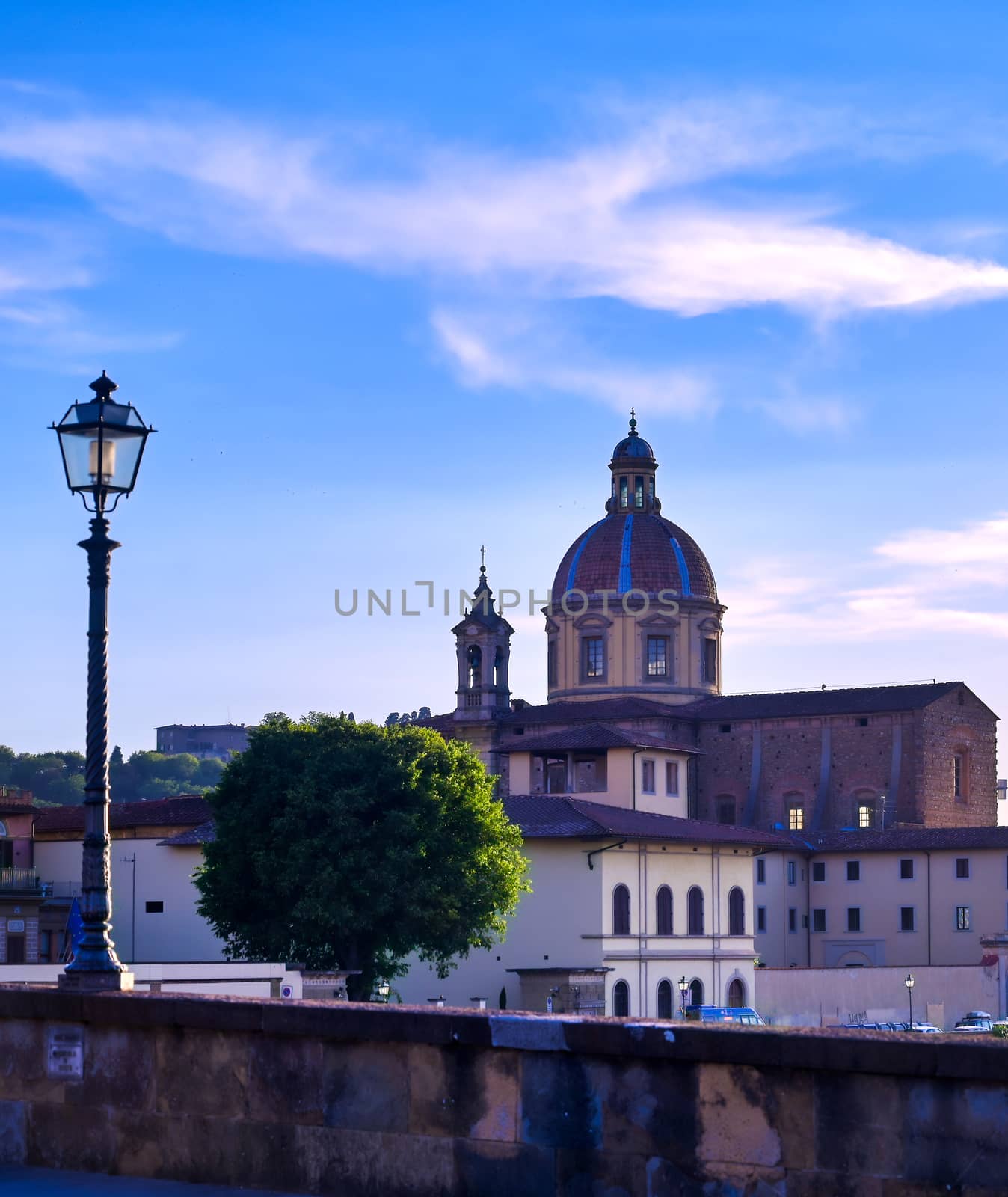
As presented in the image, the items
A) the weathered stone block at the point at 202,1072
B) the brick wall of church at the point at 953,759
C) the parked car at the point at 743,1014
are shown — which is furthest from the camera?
the brick wall of church at the point at 953,759

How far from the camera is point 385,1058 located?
1173 cm

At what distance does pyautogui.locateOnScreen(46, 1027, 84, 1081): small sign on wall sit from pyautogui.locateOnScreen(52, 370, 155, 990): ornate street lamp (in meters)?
0.33

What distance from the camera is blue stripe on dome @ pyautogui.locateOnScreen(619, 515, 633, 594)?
9788 cm

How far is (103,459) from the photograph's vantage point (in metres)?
13.8

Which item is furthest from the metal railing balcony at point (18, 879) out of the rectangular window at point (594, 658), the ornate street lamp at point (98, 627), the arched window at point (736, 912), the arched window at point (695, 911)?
the ornate street lamp at point (98, 627)

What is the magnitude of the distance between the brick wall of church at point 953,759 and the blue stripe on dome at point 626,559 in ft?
52.9

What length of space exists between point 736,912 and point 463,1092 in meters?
61.9

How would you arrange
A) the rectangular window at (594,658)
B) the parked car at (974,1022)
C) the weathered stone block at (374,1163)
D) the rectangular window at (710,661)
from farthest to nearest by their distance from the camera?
the rectangular window at (710,661)
the rectangular window at (594,658)
the parked car at (974,1022)
the weathered stone block at (374,1163)

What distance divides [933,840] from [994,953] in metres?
9.51

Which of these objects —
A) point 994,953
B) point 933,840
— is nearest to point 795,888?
point 933,840

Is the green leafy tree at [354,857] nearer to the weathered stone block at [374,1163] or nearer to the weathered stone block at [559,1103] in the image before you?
the weathered stone block at [374,1163]

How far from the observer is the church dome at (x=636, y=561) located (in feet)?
322

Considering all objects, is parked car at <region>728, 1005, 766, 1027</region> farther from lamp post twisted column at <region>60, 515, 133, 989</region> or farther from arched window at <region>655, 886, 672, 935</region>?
lamp post twisted column at <region>60, 515, 133, 989</region>

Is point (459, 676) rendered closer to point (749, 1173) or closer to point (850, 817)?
point (850, 817)
